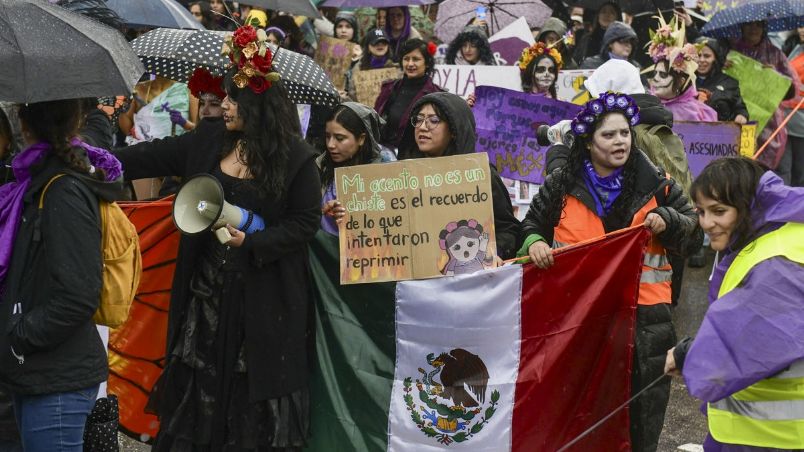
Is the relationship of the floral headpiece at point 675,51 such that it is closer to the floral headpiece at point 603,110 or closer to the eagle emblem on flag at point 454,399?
the floral headpiece at point 603,110

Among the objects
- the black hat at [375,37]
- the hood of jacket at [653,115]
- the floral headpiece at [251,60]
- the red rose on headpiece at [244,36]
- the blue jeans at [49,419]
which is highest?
the black hat at [375,37]

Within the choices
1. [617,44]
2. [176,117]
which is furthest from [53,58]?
[617,44]

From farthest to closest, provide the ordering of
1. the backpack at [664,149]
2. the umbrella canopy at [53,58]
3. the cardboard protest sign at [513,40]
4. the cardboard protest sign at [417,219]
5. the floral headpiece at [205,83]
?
1. the cardboard protest sign at [513,40]
2. the backpack at [664,149]
3. the floral headpiece at [205,83]
4. the cardboard protest sign at [417,219]
5. the umbrella canopy at [53,58]

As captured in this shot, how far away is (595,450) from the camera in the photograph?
5.08 metres

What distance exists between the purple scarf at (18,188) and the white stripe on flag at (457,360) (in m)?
1.62

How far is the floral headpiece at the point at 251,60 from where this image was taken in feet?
15.5

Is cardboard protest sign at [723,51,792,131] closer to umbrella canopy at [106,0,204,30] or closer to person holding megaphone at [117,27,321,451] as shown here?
umbrella canopy at [106,0,204,30]

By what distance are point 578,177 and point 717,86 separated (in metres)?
5.54

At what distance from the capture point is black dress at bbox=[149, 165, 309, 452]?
4805mm

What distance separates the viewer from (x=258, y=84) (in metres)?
4.77

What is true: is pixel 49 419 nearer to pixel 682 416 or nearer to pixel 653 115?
pixel 653 115

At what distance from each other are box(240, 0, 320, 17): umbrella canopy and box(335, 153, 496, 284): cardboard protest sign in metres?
4.28

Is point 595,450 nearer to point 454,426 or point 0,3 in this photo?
point 454,426

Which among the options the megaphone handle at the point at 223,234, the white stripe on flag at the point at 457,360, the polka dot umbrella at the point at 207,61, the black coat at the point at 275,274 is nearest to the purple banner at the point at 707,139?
the polka dot umbrella at the point at 207,61
